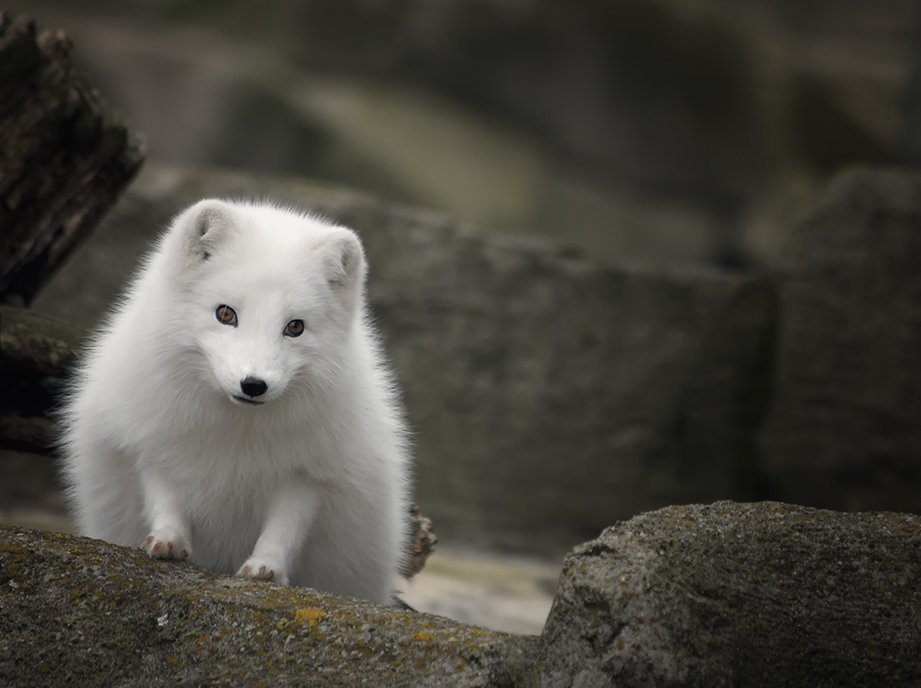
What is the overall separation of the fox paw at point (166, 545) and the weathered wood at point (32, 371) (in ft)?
Result: 3.37

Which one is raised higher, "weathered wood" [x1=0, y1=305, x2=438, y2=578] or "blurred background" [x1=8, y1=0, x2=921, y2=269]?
"blurred background" [x1=8, y1=0, x2=921, y2=269]

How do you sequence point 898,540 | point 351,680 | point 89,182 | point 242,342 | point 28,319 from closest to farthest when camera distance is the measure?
point 351,680 < point 898,540 < point 242,342 < point 28,319 < point 89,182

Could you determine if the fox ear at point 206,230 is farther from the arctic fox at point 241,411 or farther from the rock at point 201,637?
the rock at point 201,637

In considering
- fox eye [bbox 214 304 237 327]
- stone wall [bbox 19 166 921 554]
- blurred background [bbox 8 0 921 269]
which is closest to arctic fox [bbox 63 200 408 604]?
fox eye [bbox 214 304 237 327]

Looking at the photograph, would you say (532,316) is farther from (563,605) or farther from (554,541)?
(563,605)

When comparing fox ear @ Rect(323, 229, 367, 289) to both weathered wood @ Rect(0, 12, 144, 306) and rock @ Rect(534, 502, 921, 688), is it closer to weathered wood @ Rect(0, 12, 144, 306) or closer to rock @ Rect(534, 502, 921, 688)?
rock @ Rect(534, 502, 921, 688)

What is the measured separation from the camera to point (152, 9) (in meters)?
11.9

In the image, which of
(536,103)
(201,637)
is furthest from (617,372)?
(536,103)

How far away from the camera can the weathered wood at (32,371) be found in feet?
11.3

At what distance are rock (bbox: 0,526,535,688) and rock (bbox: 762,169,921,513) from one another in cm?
489

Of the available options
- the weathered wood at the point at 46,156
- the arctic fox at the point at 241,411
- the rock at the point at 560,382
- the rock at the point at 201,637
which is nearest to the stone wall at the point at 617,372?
the rock at the point at 560,382

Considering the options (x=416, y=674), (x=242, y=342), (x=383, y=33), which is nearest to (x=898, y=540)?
(x=416, y=674)

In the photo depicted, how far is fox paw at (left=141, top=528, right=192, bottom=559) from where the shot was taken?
2.71 m

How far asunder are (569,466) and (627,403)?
24.4 inches
